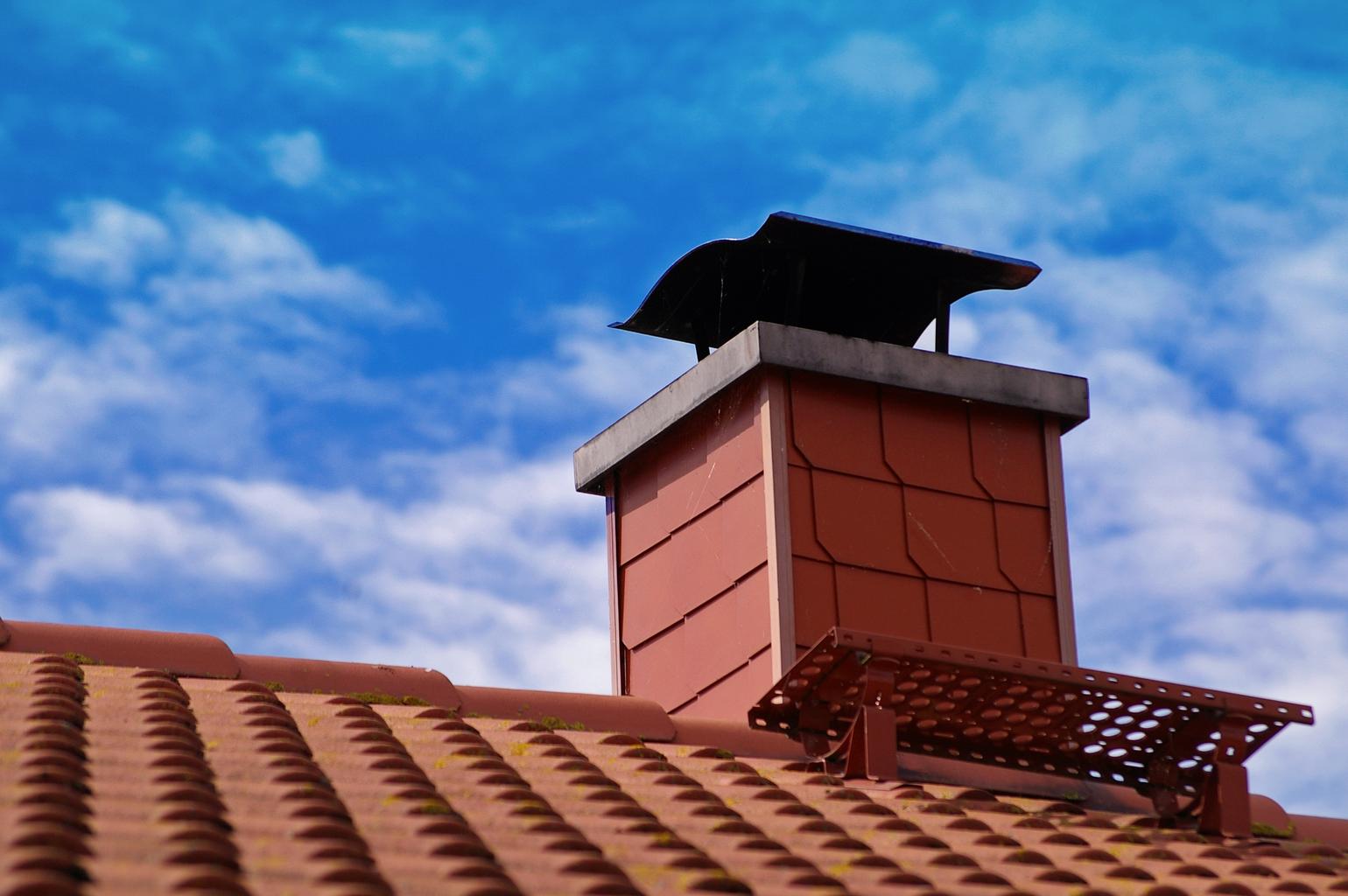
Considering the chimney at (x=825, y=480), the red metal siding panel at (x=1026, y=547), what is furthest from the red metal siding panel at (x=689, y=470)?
the red metal siding panel at (x=1026, y=547)

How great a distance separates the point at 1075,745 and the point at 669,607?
2862 mm

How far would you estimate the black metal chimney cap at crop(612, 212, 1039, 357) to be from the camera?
8.59m

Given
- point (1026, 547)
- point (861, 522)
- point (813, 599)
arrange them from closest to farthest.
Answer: point (813, 599) < point (861, 522) < point (1026, 547)

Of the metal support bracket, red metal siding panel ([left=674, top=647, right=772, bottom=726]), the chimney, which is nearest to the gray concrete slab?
the chimney

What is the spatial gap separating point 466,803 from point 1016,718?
7.33 feet

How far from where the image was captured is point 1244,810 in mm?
5652

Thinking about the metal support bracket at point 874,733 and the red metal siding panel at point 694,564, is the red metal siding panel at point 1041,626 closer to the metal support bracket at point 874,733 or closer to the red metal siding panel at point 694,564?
the red metal siding panel at point 694,564

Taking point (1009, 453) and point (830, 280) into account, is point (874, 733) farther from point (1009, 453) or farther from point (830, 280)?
point (830, 280)

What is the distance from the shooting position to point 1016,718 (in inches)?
227

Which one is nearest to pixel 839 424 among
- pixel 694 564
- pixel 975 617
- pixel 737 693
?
pixel 694 564

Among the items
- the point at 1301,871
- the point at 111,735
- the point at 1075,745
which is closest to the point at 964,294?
the point at 1075,745

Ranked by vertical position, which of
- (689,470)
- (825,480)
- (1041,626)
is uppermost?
(689,470)

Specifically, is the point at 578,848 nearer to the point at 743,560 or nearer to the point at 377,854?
the point at 377,854

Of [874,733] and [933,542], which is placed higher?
[933,542]
